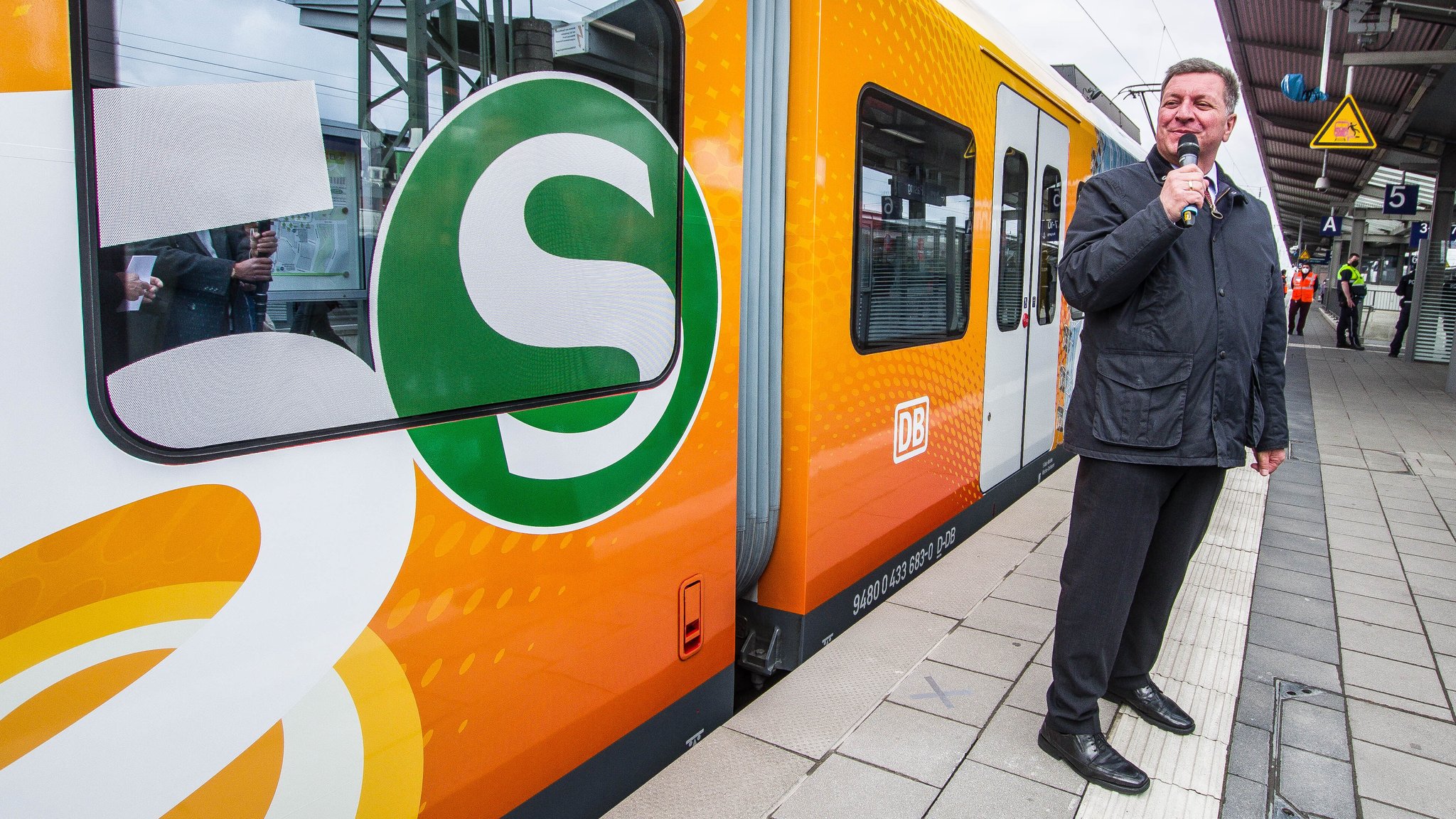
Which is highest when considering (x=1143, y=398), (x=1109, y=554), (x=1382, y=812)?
(x=1143, y=398)

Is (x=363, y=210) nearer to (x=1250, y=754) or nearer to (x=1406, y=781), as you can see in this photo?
(x=1250, y=754)

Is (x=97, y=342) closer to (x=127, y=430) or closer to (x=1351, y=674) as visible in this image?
(x=127, y=430)

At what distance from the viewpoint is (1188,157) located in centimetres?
206

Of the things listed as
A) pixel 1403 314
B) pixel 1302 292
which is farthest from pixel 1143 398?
pixel 1302 292

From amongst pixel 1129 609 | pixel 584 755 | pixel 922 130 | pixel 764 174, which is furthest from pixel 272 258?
pixel 922 130

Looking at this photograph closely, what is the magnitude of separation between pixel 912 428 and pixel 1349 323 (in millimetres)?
19436

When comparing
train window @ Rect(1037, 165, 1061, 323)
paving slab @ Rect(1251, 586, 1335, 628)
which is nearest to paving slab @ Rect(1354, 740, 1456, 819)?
paving slab @ Rect(1251, 586, 1335, 628)

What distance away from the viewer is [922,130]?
11.1 feet

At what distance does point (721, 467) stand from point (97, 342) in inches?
59.9

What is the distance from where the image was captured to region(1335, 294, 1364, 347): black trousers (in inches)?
725

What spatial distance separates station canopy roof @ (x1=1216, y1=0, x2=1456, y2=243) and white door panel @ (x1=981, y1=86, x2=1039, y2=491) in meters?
6.04

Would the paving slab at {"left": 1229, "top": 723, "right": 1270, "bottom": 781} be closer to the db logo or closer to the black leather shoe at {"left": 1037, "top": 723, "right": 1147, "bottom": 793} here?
the black leather shoe at {"left": 1037, "top": 723, "right": 1147, "bottom": 793}

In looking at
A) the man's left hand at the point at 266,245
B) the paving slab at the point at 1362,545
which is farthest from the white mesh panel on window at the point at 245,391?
the paving slab at the point at 1362,545

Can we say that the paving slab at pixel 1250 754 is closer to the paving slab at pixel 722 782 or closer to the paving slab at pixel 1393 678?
the paving slab at pixel 1393 678
